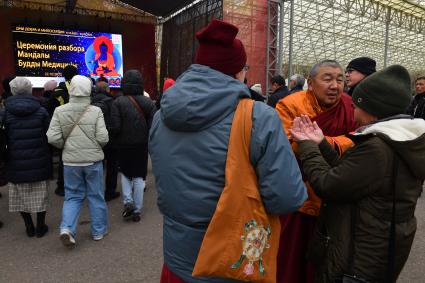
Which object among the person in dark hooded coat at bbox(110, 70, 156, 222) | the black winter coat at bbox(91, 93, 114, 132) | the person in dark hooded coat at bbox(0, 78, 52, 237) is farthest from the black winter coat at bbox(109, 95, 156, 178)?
the person in dark hooded coat at bbox(0, 78, 52, 237)

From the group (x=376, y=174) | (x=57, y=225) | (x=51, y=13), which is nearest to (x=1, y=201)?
(x=57, y=225)

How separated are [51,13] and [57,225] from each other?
1006 centimetres

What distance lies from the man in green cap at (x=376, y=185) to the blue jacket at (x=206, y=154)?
227 millimetres

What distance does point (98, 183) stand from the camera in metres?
3.47

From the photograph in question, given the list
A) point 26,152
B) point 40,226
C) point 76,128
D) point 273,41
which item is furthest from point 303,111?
point 273,41

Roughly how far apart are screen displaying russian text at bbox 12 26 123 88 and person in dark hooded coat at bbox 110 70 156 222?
341 inches

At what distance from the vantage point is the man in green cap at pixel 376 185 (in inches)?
54.1

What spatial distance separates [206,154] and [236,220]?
278 millimetres

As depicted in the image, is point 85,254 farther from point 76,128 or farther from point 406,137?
point 406,137

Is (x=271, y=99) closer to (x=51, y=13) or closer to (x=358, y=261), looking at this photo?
(x=358, y=261)

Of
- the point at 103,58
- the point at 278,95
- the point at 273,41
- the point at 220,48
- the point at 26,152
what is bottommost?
the point at 26,152

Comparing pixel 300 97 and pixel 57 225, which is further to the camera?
pixel 57 225

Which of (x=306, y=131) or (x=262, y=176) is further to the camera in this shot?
(x=306, y=131)

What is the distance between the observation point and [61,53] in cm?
1160
